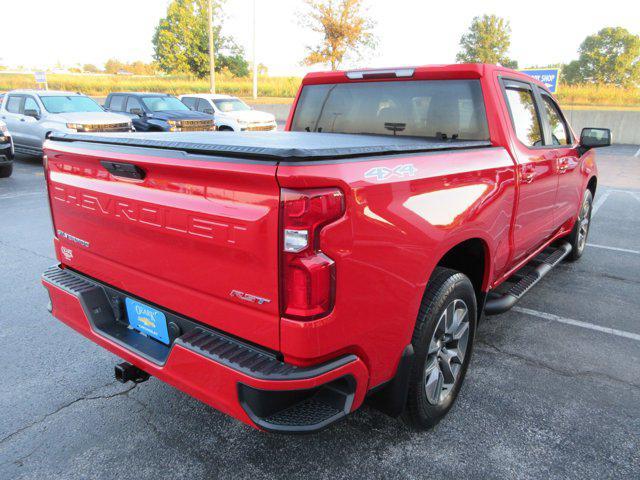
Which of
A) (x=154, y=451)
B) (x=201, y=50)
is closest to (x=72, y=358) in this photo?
(x=154, y=451)

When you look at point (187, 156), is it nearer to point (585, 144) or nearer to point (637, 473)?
point (637, 473)

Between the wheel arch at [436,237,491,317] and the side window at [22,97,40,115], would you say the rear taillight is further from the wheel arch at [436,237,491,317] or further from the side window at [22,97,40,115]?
the side window at [22,97,40,115]

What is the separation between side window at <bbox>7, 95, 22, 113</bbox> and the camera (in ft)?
Answer: 43.5

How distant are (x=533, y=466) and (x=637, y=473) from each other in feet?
1.63

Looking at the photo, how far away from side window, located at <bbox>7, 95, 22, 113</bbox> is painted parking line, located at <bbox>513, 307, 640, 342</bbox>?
46.6 ft

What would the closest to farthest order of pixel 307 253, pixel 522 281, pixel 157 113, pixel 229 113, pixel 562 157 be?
pixel 307 253
pixel 522 281
pixel 562 157
pixel 157 113
pixel 229 113

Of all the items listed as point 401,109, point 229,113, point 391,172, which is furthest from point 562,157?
point 229,113

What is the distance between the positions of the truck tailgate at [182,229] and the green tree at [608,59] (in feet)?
215

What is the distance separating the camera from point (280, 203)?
5.47 ft

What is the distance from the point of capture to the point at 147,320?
231cm

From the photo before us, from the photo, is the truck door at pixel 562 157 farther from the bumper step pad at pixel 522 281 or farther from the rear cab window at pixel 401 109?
the rear cab window at pixel 401 109

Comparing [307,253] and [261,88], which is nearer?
[307,253]

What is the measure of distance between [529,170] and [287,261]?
230 centimetres

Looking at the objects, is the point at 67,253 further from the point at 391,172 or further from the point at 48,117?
the point at 48,117
